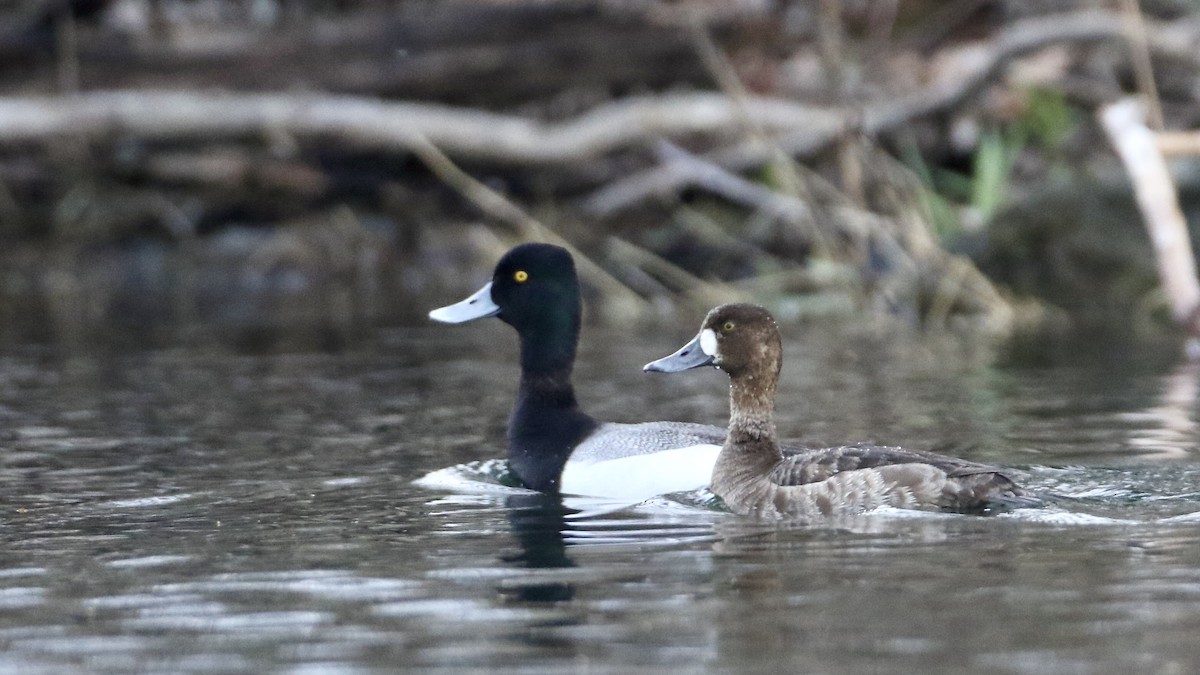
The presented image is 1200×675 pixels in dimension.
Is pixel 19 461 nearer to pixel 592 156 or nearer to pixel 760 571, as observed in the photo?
pixel 760 571

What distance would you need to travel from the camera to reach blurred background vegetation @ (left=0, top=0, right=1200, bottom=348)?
47.2 feet

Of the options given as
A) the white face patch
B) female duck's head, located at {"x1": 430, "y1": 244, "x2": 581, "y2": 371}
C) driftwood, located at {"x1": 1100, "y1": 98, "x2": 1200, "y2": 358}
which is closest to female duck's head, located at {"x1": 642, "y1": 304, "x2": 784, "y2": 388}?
the white face patch

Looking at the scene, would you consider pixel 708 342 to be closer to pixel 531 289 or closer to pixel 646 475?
pixel 646 475

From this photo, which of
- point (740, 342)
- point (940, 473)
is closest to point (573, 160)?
point (740, 342)

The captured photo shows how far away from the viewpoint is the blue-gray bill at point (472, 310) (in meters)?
8.97

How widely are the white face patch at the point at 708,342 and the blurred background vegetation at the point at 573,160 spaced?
214 inches

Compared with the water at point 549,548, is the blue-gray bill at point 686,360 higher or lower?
higher

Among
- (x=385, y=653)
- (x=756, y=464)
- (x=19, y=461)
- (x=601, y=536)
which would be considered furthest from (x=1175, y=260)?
(x=385, y=653)

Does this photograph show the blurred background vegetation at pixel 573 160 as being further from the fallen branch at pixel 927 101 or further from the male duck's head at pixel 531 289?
the male duck's head at pixel 531 289

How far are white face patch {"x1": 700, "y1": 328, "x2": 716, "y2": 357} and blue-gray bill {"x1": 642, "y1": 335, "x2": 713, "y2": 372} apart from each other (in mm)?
20

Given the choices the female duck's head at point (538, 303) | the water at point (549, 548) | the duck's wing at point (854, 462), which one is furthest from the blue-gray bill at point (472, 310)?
the duck's wing at point (854, 462)

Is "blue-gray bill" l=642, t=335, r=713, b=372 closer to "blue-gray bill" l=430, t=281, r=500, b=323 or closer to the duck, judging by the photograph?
the duck

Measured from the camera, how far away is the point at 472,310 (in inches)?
356

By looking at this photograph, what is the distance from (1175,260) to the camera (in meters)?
10.2
